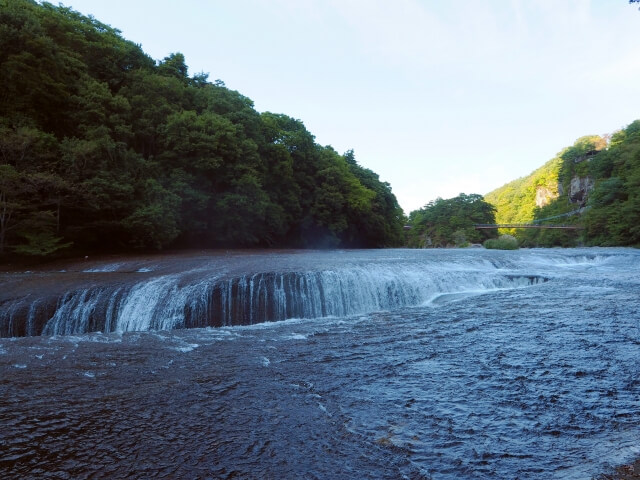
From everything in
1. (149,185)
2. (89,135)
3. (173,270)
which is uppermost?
(89,135)

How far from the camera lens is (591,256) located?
22906 millimetres

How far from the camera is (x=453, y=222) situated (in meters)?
72.2

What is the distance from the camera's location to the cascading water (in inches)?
369

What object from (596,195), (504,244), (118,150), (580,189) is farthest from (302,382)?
(580,189)

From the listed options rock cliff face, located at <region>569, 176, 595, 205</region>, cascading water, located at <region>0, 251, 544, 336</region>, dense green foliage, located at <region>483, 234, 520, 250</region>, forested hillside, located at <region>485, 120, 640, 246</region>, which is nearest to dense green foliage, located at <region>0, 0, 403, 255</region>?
cascading water, located at <region>0, 251, 544, 336</region>

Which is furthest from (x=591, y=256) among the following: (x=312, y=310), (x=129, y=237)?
(x=129, y=237)

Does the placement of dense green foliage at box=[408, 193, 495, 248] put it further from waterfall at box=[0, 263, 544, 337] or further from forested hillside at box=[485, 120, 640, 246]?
waterfall at box=[0, 263, 544, 337]

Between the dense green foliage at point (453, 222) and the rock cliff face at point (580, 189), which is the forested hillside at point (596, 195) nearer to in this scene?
the rock cliff face at point (580, 189)

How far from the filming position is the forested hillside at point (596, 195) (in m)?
38.4

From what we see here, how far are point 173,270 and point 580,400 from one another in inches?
468

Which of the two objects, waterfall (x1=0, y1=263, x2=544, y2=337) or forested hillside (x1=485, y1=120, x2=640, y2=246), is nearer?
waterfall (x1=0, y1=263, x2=544, y2=337)

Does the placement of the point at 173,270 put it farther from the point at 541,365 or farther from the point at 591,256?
the point at 591,256

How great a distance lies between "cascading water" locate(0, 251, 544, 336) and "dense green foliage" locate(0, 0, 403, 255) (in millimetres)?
7813

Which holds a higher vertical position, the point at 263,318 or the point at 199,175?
the point at 199,175
